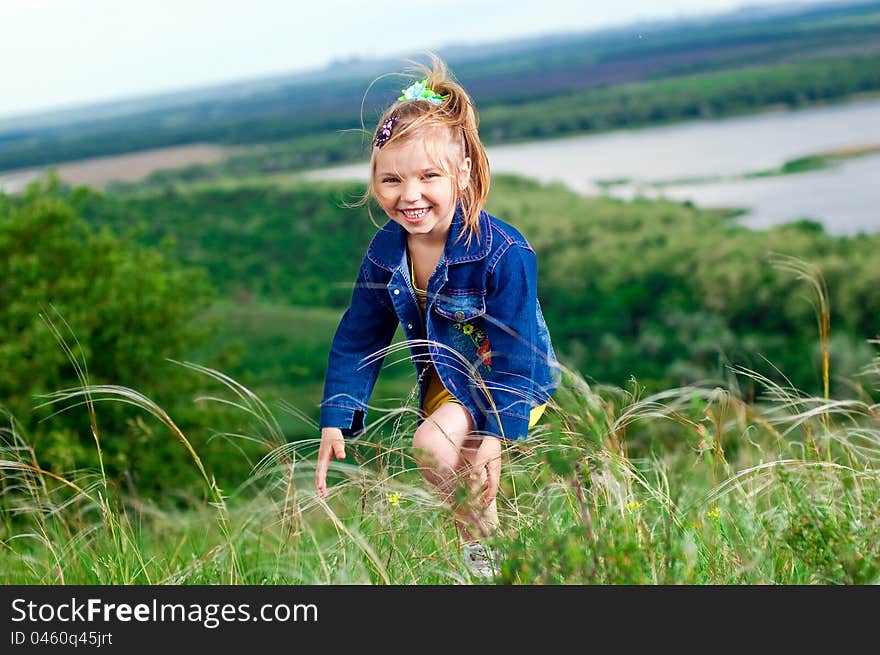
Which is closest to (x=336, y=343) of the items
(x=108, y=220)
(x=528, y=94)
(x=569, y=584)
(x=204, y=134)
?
(x=569, y=584)

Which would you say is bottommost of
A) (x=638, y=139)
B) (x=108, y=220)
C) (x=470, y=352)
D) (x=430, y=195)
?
Result: (x=470, y=352)

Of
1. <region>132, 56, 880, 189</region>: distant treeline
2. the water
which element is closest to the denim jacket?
the water

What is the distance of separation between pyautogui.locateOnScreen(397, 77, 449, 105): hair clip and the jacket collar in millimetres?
311

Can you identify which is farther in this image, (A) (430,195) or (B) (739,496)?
(B) (739,496)

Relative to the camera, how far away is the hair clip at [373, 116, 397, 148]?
2.56 meters

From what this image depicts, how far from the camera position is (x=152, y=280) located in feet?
63.0

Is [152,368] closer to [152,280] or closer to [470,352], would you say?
[152,280]

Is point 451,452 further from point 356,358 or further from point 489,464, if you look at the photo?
point 356,358

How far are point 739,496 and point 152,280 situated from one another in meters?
17.7

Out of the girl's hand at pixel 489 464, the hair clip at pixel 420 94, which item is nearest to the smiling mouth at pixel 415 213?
the hair clip at pixel 420 94

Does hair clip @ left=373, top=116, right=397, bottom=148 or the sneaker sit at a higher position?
hair clip @ left=373, top=116, right=397, bottom=148

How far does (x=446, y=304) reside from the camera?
264 centimetres

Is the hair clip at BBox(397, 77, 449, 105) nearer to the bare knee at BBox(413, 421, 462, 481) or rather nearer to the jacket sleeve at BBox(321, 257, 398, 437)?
the jacket sleeve at BBox(321, 257, 398, 437)

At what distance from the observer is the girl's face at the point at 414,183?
2.51 m
